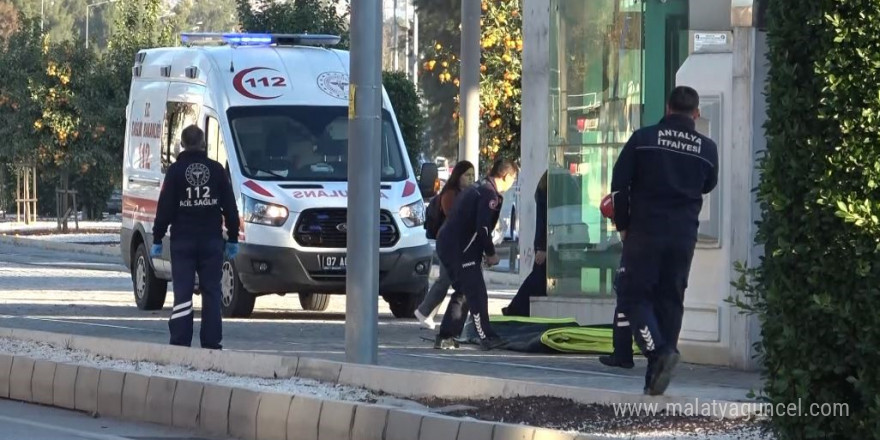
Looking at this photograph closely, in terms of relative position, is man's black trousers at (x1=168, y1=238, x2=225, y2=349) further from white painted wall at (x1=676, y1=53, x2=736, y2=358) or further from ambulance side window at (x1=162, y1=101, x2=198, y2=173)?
ambulance side window at (x1=162, y1=101, x2=198, y2=173)

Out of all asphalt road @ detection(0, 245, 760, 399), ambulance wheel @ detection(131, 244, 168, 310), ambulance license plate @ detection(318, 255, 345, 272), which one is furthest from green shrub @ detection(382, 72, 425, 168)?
ambulance license plate @ detection(318, 255, 345, 272)

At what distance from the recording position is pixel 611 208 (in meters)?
9.83

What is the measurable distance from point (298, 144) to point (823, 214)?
11.6m

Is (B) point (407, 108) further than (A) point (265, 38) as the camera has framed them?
Yes

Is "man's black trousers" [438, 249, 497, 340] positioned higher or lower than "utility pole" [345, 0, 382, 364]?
lower

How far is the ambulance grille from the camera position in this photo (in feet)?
55.4

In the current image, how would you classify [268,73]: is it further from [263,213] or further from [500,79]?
[500,79]

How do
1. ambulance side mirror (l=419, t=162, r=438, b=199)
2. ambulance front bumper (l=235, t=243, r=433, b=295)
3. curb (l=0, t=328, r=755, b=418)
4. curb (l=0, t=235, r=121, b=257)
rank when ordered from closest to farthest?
curb (l=0, t=328, r=755, b=418), ambulance front bumper (l=235, t=243, r=433, b=295), ambulance side mirror (l=419, t=162, r=438, b=199), curb (l=0, t=235, r=121, b=257)

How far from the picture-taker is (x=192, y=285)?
1256 centimetres

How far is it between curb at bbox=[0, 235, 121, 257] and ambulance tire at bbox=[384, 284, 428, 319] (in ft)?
49.5

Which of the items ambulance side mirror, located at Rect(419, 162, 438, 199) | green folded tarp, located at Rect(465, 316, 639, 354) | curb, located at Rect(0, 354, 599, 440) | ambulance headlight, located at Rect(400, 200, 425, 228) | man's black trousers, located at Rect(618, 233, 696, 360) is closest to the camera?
curb, located at Rect(0, 354, 599, 440)

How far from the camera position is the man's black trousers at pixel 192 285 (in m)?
12.5

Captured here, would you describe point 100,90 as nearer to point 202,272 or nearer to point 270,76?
point 270,76

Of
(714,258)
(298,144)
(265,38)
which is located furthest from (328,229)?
(714,258)
